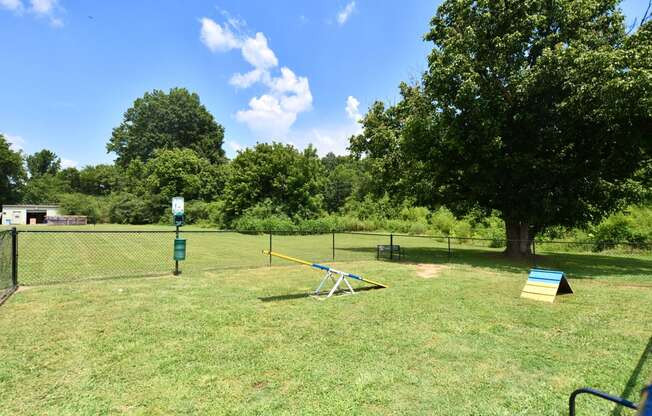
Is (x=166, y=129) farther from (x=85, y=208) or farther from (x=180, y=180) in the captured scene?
(x=180, y=180)

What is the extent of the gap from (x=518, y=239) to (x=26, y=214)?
2848 inches

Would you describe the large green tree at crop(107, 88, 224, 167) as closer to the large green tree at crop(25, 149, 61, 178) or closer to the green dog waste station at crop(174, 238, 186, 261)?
the large green tree at crop(25, 149, 61, 178)

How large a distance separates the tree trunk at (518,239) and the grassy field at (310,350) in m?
8.24

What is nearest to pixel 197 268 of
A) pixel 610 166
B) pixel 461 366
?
pixel 461 366

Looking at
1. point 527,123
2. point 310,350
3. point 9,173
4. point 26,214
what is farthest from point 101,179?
point 310,350

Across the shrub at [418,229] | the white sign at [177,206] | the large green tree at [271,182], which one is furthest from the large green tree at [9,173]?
the white sign at [177,206]

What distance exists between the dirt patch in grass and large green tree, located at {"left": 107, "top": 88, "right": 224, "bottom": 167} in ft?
A: 217

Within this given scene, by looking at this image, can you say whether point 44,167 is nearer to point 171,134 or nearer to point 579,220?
point 171,134

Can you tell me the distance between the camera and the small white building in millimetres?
57353

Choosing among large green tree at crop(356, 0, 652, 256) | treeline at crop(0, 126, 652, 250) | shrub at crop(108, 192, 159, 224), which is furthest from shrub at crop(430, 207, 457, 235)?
shrub at crop(108, 192, 159, 224)

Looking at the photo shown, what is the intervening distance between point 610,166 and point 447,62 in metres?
7.67

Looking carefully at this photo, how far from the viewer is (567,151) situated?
590 inches

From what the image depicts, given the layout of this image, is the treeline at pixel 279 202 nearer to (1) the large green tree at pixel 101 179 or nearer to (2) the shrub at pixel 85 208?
(2) the shrub at pixel 85 208

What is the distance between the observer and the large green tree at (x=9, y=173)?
63.1 meters
